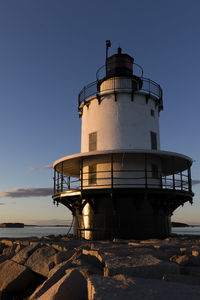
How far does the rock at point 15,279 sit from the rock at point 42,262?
0.29m

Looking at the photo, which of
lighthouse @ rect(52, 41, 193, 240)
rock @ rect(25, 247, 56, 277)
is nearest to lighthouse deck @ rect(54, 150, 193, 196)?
lighthouse @ rect(52, 41, 193, 240)

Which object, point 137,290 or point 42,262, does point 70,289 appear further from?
point 42,262

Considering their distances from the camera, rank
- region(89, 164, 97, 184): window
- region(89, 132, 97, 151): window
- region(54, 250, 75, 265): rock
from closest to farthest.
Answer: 1. region(54, 250, 75, 265): rock
2. region(89, 164, 97, 184): window
3. region(89, 132, 97, 151): window

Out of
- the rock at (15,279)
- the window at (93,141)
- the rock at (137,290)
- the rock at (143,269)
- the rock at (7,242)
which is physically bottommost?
the rock at (7,242)

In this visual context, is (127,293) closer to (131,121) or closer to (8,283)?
(8,283)

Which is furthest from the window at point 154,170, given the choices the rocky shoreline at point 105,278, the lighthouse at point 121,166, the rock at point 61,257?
the rock at point 61,257

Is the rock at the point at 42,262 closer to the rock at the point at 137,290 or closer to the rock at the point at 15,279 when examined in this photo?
the rock at the point at 15,279

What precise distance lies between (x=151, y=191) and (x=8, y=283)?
9.35 meters

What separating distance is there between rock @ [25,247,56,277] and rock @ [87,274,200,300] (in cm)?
411

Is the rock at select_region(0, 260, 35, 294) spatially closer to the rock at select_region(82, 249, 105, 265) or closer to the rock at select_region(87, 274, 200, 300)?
the rock at select_region(82, 249, 105, 265)

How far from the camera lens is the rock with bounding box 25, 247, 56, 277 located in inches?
297

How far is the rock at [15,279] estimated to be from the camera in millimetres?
7109

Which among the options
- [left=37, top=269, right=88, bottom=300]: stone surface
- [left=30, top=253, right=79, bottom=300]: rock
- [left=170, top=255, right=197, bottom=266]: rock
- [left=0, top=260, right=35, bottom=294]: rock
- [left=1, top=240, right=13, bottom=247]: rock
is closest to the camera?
[left=37, top=269, right=88, bottom=300]: stone surface

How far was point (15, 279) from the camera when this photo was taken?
722 cm
